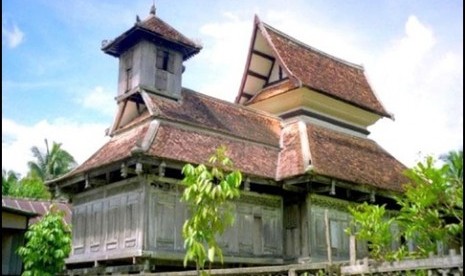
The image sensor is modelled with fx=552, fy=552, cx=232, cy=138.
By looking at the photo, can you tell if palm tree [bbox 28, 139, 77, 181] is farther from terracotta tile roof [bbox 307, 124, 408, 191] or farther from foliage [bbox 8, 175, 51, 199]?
terracotta tile roof [bbox 307, 124, 408, 191]

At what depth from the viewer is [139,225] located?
15.2 metres

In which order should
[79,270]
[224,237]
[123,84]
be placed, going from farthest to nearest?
1. [123,84]
2. [79,270]
3. [224,237]

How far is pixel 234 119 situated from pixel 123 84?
13.3ft

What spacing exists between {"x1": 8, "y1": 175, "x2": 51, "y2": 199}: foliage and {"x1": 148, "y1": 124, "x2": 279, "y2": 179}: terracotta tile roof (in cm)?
2119

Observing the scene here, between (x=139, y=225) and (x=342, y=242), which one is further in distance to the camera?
(x=342, y=242)

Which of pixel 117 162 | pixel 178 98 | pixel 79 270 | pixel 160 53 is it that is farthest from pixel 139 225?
pixel 160 53

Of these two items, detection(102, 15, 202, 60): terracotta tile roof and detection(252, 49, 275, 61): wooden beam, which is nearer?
detection(102, 15, 202, 60): terracotta tile roof

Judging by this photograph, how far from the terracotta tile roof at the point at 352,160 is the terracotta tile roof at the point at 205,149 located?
1.56 meters

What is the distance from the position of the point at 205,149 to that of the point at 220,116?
2536mm

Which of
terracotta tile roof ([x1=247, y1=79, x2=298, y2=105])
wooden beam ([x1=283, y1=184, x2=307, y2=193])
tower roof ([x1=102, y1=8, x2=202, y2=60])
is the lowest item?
wooden beam ([x1=283, y1=184, x2=307, y2=193])

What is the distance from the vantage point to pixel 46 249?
59.1 ft

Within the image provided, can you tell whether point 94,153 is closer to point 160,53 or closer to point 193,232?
point 160,53

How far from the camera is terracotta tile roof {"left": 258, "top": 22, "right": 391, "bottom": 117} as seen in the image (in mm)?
21312

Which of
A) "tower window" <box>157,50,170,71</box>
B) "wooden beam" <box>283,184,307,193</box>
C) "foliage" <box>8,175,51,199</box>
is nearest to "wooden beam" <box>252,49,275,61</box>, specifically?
"tower window" <box>157,50,170,71</box>
